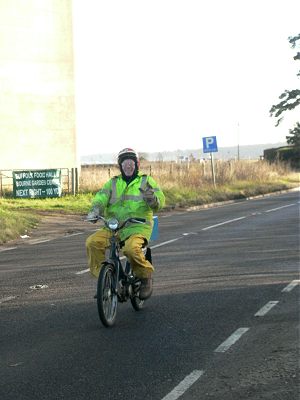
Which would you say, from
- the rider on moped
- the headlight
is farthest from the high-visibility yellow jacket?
the headlight

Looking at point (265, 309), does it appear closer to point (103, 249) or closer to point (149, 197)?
point (149, 197)

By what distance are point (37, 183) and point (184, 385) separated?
23.9 m

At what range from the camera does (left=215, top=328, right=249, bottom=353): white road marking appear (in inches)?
233

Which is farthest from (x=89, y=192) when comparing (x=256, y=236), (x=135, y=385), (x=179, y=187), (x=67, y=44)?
(x=135, y=385)

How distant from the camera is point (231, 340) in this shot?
6.23 meters

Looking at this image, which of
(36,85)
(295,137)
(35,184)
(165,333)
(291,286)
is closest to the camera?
(165,333)

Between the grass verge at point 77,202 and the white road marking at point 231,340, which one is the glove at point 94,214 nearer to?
the white road marking at point 231,340

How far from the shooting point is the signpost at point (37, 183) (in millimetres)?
27922

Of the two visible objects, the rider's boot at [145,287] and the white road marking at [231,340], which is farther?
the rider's boot at [145,287]

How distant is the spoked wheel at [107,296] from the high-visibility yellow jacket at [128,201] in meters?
0.51

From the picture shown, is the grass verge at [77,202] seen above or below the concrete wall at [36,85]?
below

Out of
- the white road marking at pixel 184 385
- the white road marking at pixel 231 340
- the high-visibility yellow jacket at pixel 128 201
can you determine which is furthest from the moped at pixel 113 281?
the white road marking at pixel 184 385

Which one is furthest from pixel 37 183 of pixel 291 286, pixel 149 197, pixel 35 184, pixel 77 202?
pixel 149 197

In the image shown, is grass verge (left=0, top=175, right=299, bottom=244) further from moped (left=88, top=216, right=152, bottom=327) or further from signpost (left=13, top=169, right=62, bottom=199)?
moped (left=88, top=216, right=152, bottom=327)
